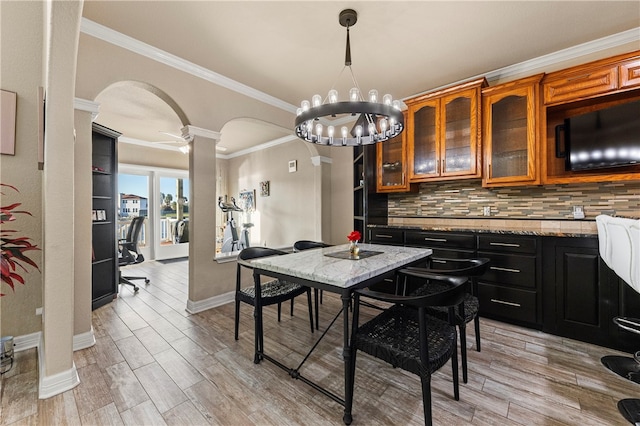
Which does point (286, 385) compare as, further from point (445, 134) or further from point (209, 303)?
point (445, 134)

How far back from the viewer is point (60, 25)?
151 cm

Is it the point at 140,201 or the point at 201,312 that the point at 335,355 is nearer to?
the point at 201,312

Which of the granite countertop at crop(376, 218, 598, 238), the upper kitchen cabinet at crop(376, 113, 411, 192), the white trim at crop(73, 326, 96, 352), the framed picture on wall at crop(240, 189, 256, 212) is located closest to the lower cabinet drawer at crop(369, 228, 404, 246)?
the granite countertop at crop(376, 218, 598, 238)

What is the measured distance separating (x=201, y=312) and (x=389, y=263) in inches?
88.3

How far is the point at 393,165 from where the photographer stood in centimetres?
361

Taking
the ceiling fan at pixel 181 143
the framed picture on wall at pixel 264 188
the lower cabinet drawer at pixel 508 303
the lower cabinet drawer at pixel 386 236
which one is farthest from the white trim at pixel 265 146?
the lower cabinet drawer at pixel 508 303

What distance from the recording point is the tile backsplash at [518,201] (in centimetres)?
247

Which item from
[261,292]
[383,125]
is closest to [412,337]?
[261,292]

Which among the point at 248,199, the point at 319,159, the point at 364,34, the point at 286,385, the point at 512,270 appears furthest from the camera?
the point at 248,199

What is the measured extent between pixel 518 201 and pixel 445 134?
1115 mm

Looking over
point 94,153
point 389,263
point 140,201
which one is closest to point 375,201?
point 389,263

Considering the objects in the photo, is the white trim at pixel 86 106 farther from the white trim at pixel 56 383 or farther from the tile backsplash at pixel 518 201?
the tile backsplash at pixel 518 201

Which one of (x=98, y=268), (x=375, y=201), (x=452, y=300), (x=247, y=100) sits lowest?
(x=98, y=268)

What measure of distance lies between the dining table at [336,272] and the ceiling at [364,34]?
196cm
